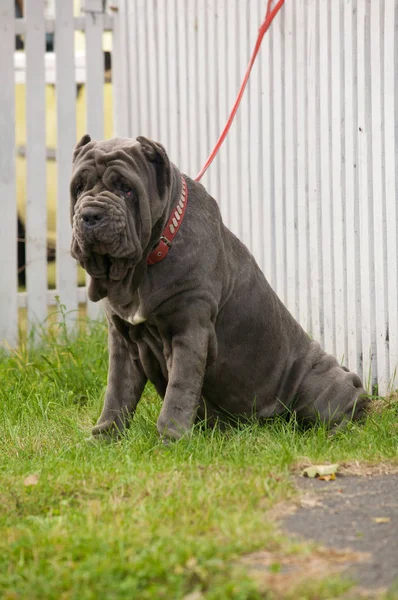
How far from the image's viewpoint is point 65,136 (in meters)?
7.90

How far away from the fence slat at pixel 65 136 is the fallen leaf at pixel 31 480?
4.00 m

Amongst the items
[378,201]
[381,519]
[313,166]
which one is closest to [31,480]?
[381,519]

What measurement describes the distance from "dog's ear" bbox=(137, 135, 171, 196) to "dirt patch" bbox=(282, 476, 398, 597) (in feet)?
4.90

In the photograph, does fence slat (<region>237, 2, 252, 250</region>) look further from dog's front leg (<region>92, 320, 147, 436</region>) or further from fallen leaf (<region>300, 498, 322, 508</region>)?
fallen leaf (<region>300, 498, 322, 508</region>)

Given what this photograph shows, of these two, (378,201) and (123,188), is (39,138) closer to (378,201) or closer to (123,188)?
(378,201)

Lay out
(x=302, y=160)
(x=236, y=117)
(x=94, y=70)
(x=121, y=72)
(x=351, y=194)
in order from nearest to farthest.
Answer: (x=351, y=194), (x=302, y=160), (x=236, y=117), (x=94, y=70), (x=121, y=72)

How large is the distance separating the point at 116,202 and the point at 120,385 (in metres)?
1.08

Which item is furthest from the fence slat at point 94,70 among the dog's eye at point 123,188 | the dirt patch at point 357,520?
the dirt patch at point 357,520

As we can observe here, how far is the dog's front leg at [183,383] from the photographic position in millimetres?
4516

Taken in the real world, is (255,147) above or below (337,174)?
above

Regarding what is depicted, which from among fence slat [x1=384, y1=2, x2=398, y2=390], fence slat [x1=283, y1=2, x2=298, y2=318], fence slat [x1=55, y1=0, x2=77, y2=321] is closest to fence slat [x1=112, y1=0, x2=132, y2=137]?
fence slat [x1=55, y1=0, x2=77, y2=321]

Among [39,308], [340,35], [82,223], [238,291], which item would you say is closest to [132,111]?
[39,308]

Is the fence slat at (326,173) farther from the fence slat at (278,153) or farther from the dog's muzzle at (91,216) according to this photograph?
the dog's muzzle at (91,216)

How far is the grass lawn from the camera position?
9.24ft
